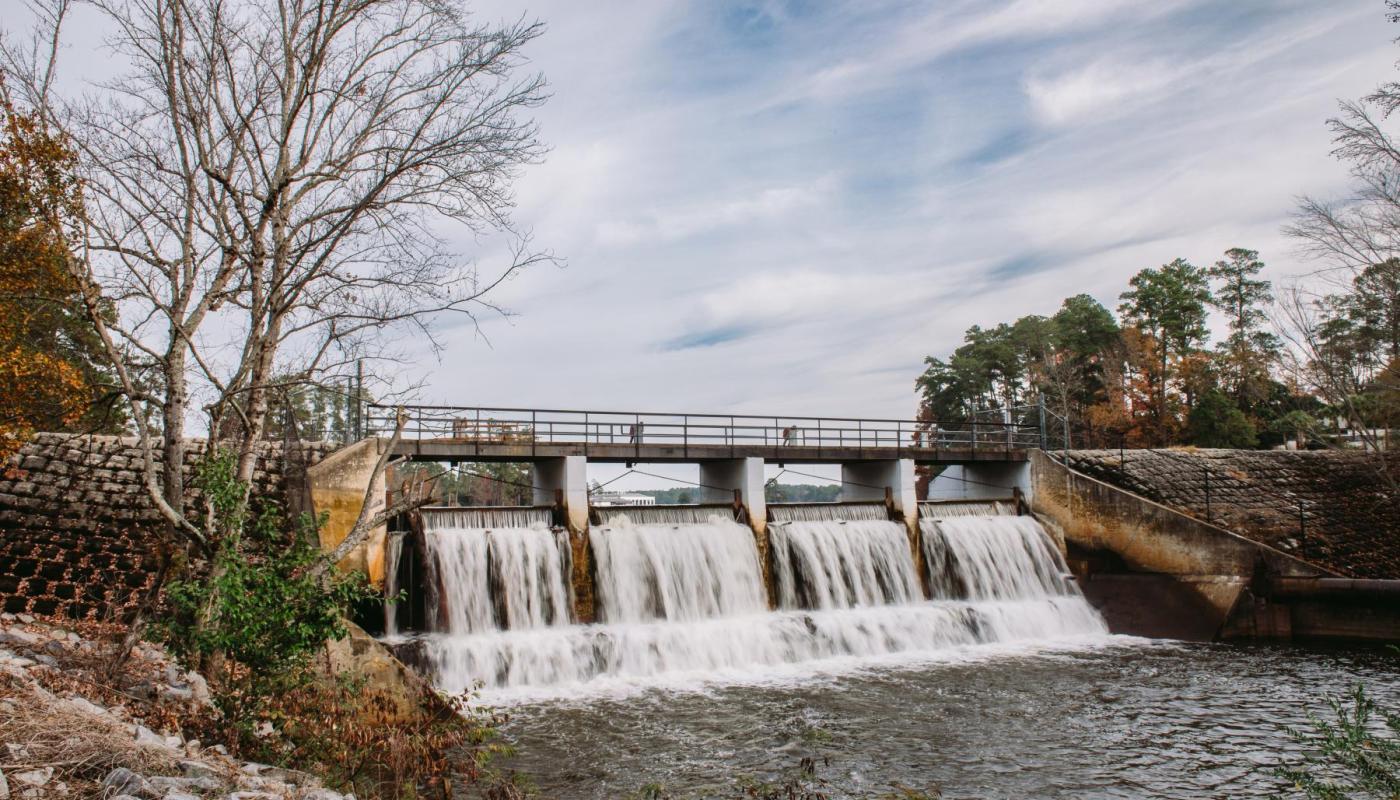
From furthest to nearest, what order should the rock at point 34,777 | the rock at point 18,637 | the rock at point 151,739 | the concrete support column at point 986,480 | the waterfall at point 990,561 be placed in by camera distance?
the concrete support column at point 986,480
the waterfall at point 990,561
the rock at point 18,637
the rock at point 151,739
the rock at point 34,777

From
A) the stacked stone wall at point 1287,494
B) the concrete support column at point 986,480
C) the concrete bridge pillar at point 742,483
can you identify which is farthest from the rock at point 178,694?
the stacked stone wall at point 1287,494

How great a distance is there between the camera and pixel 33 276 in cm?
1012

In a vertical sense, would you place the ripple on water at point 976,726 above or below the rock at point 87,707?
below

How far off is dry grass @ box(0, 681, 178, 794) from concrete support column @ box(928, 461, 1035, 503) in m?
24.6

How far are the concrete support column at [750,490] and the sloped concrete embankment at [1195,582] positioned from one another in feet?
31.0

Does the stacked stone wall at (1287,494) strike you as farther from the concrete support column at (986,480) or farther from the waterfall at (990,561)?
the waterfall at (990,561)

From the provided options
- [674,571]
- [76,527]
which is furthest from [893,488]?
[76,527]

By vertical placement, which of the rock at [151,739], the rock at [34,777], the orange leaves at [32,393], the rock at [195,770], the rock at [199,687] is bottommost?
the rock at [199,687]

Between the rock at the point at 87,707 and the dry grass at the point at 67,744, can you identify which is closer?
the dry grass at the point at 67,744

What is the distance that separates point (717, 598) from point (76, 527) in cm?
1280

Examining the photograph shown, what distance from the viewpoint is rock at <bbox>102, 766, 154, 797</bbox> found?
5.85 m

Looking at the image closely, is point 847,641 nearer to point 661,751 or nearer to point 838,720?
point 838,720

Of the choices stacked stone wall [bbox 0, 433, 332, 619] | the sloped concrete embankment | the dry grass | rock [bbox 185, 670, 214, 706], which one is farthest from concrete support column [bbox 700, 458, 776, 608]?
the dry grass

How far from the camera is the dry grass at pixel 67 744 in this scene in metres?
5.86
